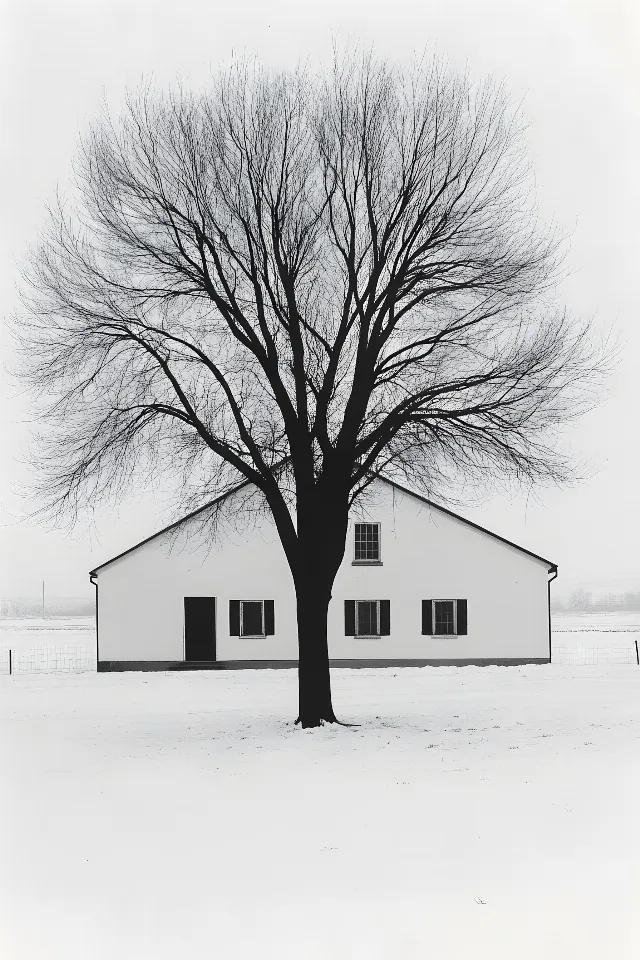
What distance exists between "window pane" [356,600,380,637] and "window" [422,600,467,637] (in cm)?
153

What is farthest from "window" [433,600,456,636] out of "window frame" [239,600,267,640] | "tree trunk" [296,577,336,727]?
"tree trunk" [296,577,336,727]

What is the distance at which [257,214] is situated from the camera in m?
16.9

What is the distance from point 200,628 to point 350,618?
15.8ft

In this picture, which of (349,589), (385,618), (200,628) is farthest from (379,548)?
(200,628)

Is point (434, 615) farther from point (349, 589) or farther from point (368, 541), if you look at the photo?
point (368, 541)

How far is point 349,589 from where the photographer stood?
106 feet

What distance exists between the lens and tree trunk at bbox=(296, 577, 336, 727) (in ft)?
55.9

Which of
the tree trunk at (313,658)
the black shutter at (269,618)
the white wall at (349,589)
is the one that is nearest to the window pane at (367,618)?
the white wall at (349,589)

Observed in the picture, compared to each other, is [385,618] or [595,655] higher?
[385,618]

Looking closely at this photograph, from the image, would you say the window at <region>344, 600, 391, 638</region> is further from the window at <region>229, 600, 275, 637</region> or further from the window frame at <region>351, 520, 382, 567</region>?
the window at <region>229, 600, 275, 637</region>

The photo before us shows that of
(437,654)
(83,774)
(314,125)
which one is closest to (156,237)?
(314,125)

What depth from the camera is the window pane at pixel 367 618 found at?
32.4 metres

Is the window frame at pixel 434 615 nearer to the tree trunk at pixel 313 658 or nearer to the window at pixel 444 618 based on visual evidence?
the window at pixel 444 618

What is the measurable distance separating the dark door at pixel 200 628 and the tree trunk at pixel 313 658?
15.3m
